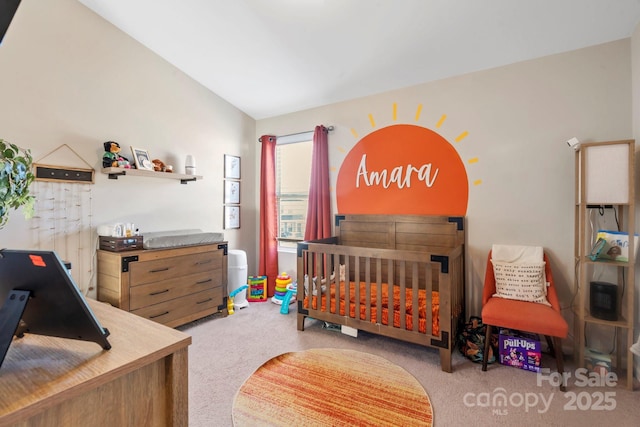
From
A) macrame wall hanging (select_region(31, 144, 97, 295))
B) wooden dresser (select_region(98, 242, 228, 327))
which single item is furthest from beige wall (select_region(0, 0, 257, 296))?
wooden dresser (select_region(98, 242, 228, 327))

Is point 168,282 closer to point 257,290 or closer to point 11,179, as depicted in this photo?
point 257,290

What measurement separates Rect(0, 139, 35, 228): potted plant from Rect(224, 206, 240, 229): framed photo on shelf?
3.01 meters

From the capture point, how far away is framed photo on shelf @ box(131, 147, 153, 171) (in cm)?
277

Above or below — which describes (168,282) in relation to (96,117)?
below

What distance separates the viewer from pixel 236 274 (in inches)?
133

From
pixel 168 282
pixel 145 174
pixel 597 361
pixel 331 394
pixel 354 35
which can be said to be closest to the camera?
pixel 331 394

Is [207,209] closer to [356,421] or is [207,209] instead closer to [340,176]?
[340,176]

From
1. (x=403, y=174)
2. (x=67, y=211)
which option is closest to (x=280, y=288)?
(x=403, y=174)

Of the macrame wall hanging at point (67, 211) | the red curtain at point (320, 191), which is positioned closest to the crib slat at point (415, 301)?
the red curtain at point (320, 191)

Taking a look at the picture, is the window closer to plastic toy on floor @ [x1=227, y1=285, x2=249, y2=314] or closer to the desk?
plastic toy on floor @ [x1=227, y1=285, x2=249, y2=314]

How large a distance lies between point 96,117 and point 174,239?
1280 mm

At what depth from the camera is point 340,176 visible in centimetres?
341

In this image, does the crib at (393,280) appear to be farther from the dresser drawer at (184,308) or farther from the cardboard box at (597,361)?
the dresser drawer at (184,308)

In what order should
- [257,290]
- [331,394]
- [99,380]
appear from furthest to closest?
[257,290] → [331,394] → [99,380]
